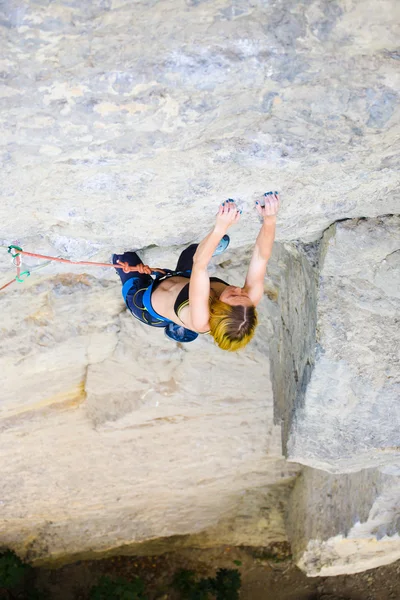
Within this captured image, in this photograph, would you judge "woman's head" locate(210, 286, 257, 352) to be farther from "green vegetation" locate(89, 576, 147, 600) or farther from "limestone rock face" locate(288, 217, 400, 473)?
"green vegetation" locate(89, 576, 147, 600)

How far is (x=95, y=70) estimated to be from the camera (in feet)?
5.93

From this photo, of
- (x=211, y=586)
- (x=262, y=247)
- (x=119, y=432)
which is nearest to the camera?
(x=262, y=247)

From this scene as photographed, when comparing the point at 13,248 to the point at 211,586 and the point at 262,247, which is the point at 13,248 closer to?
the point at 262,247

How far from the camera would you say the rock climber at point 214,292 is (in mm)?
2508

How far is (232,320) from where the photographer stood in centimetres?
260

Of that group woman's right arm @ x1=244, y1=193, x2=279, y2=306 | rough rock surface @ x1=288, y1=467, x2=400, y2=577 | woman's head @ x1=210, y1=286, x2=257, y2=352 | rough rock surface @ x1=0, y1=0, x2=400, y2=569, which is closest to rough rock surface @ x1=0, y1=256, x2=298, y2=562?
A: rough rock surface @ x1=0, y1=0, x2=400, y2=569

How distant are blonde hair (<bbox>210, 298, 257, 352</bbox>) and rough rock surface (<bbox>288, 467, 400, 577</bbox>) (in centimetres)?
189

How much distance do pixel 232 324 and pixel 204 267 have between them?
278 millimetres

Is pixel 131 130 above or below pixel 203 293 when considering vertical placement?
above

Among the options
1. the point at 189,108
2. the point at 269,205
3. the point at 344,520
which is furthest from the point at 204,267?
the point at 344,520

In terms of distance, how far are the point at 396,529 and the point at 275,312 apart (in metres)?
1.79

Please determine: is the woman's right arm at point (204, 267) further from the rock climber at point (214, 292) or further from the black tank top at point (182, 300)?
the black tank top at point (182, 300)

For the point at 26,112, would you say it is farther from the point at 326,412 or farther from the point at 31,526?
the point at 31,526

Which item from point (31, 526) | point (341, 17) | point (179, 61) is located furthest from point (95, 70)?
point (31, 526)
